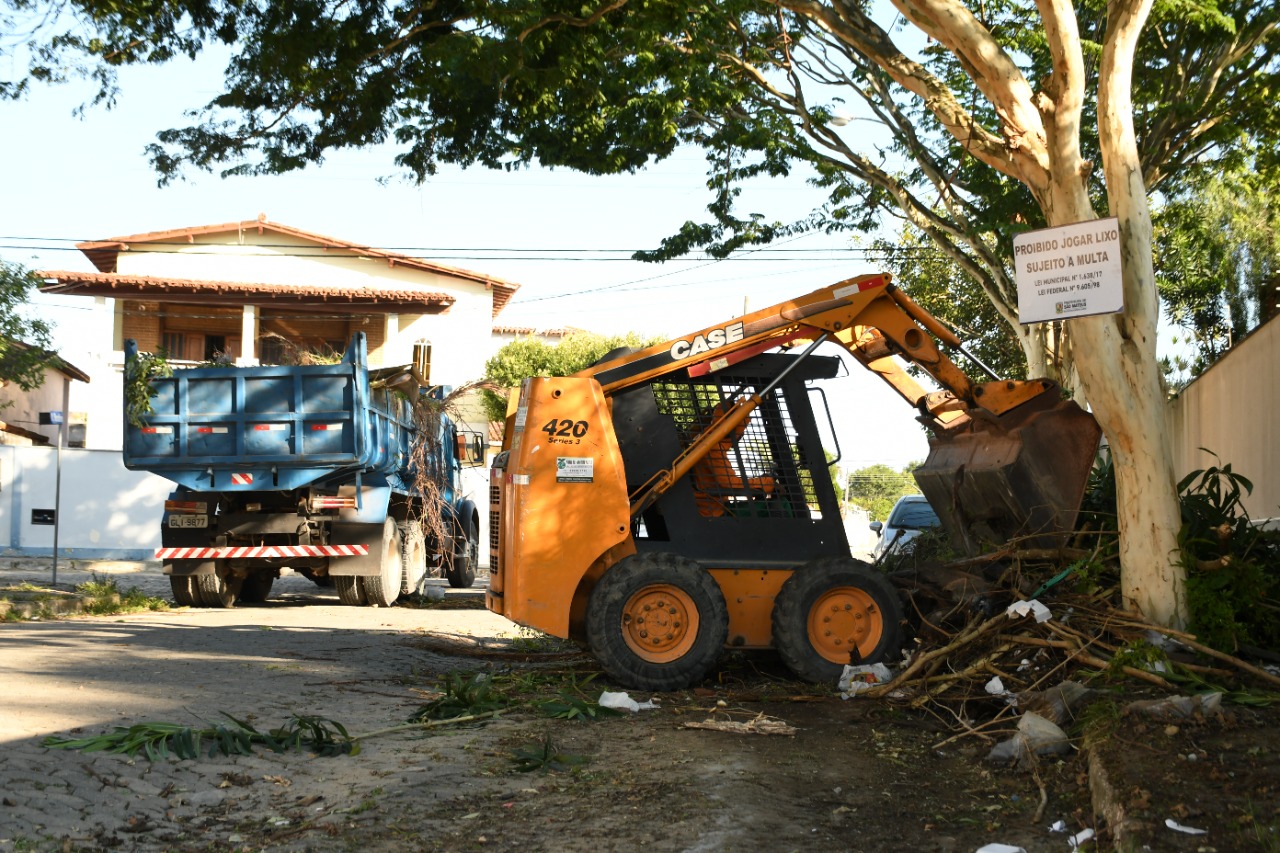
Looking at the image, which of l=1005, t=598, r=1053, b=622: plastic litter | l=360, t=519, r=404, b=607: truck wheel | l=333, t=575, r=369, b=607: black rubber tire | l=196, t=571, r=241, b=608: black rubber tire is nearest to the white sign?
l=1005, t=598, r=1053, b=622: plastic litter

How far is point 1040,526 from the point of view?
8336 millimetres

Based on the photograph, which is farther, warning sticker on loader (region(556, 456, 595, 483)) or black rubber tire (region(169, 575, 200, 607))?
black rubber tire (region(169, 575, 200, 607))

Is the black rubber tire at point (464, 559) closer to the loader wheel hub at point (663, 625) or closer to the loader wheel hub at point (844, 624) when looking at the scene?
the loader wheel hub at point (663, 625)

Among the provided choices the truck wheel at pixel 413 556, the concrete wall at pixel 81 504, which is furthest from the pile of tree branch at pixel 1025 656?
the concrete wall at pixel 81 504

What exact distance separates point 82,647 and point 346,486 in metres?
4.58

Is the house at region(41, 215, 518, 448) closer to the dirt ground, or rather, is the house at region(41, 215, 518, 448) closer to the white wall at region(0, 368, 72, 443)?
the white wall at region(0, 368, 72, 443)

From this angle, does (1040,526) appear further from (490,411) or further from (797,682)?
(490,411)

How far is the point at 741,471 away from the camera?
29.0 ft

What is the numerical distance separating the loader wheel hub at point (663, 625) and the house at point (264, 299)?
25.4m

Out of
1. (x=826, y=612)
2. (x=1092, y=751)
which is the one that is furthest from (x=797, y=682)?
(x=1092, y=751)

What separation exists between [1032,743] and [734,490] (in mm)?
3339

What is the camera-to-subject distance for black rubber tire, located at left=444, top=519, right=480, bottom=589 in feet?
62.9

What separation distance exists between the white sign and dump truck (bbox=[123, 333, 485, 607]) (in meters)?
8.47

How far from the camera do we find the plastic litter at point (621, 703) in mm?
7543
